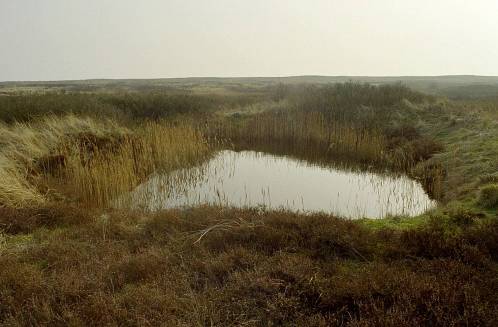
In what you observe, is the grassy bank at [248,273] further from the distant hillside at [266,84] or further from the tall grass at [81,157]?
the distant hillside at [266,84]

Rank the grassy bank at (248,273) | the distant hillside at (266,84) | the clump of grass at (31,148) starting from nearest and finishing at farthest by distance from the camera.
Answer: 1. the grassy bank at (248,273)
2. the clump of grass at (31,148)
3. the distant hillside at (266,84)

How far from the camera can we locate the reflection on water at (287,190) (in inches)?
307

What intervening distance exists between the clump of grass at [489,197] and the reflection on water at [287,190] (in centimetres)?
144

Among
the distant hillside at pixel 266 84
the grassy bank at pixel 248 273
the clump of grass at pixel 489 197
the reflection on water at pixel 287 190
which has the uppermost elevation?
the distant hillside at pixel 266 84

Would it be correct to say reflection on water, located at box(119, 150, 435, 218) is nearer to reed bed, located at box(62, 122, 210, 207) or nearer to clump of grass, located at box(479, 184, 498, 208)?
reed bed, located at box(62, 122, 210, 207)

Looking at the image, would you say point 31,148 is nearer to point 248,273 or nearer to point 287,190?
point 287,190

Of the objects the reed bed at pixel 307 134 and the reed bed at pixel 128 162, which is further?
the reed bed at pixel 307 134

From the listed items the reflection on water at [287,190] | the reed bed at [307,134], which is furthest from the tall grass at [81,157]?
the reed bed at [307,134]

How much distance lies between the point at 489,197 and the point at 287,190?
446cm

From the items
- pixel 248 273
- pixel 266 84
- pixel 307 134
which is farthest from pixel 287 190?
pixel 266 84

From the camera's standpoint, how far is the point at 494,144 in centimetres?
977

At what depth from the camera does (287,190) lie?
29.9 ft

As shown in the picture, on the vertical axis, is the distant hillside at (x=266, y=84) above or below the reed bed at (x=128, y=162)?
above

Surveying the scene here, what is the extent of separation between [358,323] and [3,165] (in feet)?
25.1
